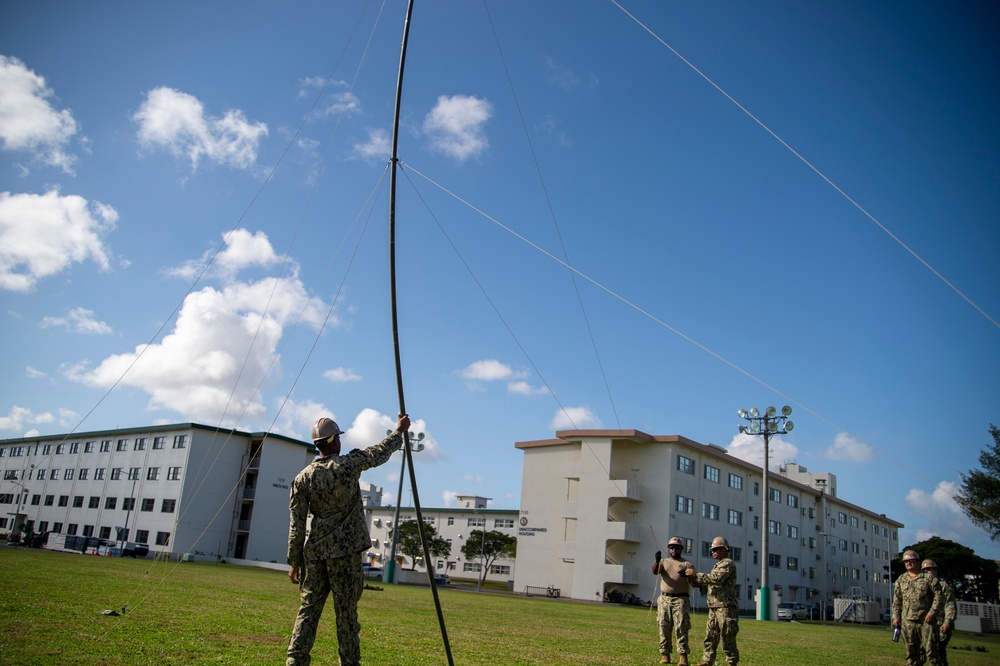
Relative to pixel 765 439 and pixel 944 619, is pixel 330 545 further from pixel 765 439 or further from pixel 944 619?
pixel 765 439

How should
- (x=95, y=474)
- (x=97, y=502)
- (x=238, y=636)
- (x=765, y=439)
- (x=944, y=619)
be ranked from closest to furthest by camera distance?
1. (x=238, y=636)
2. (x=944, y=619)
3. (x=765, y=439)
4. (x=97, y=502)
5. (x=95, y=474)

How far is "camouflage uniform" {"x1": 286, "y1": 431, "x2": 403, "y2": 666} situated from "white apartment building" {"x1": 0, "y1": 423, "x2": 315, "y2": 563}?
65703 mm

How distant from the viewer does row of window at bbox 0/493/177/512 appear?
72125 mm

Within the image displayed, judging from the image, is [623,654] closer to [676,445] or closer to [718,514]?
[676,445]

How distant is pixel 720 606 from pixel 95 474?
281 ft

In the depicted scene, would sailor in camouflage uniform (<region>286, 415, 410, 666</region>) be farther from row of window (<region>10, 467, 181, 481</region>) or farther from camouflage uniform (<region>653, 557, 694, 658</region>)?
row of window (<region>10, 467, 181, 481</region>)

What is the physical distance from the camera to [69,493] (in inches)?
3255

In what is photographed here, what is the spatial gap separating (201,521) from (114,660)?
2763 inches

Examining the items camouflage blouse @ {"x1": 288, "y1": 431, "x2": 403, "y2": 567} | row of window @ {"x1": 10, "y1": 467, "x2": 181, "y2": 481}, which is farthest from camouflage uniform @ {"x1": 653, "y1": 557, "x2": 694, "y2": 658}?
row of window @ {"x1": 10, "y1": 467, "x2": 181, "y2": 481}

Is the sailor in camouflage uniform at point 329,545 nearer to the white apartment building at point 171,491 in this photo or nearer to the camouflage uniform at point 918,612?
the camouflage uniform at point 918,612

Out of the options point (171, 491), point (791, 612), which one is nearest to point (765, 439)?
point (791, 612)

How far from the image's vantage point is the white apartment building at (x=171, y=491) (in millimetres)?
71688

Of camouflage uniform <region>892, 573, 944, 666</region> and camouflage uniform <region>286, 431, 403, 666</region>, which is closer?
camouflage uniform <region>286, 431, 403, 666</region>

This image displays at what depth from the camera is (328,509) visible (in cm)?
695
